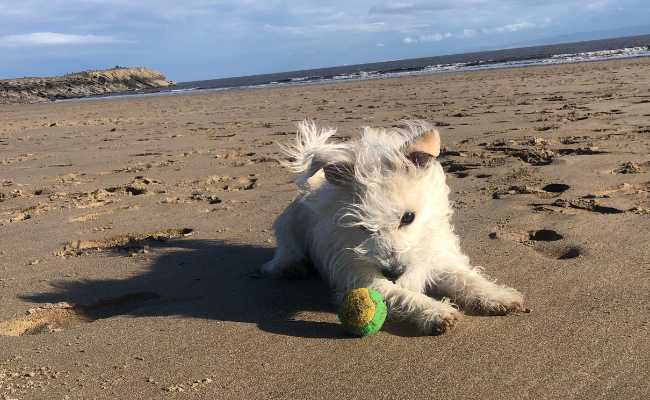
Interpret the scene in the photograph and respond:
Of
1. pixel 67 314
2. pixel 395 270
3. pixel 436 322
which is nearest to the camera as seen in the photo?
pixel 395 270

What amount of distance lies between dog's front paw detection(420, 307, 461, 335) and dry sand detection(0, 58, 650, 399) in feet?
0.21

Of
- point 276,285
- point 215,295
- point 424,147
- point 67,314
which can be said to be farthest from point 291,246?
point 67,314

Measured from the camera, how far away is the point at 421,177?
9.83 feet

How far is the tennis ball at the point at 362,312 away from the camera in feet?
9.02

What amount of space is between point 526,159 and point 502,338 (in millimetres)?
4466

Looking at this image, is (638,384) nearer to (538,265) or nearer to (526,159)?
(538,265)

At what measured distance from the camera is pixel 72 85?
2447 inches

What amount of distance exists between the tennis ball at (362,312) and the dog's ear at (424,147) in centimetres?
81

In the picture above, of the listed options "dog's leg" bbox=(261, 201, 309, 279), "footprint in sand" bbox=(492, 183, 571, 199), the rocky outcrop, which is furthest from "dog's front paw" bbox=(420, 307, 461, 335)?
the rocky outcrop

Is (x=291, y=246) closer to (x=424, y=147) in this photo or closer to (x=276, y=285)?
(x=276, y=285)

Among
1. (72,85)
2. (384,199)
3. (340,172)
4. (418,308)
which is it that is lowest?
(418,308)

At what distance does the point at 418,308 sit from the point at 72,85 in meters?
68.5

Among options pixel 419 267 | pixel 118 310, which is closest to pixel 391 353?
pixel 419 267

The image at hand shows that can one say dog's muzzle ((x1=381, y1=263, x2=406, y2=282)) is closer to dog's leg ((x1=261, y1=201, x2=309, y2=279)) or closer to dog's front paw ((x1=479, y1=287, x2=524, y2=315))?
dog's front paw ((x1=479, y1=287, x2=524, y2=315))
